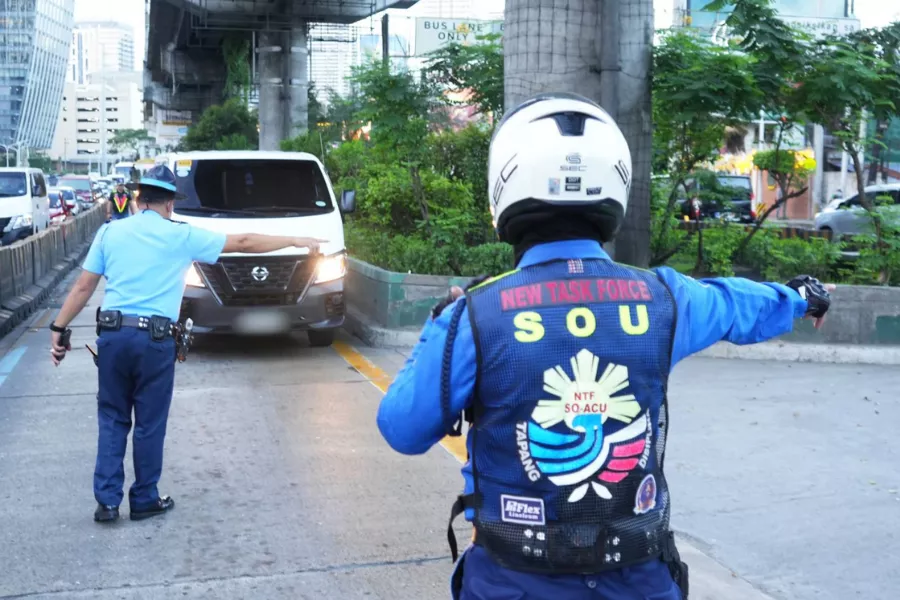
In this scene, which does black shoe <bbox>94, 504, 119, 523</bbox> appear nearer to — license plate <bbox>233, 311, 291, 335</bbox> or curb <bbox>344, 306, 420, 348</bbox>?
license plate <bbox>233, 311, 291, 335</bbox>

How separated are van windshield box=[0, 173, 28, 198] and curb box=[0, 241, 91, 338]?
4383 millimetres

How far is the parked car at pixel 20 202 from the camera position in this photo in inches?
1056

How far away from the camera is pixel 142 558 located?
5.37 metres

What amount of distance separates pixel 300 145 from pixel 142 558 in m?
22.2

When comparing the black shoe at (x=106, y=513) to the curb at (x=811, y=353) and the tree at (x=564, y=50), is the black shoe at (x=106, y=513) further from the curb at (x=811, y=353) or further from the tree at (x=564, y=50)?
the curb at (x=811, y=353)

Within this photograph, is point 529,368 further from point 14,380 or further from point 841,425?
point 14,380

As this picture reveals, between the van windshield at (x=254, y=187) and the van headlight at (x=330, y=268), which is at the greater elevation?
the van windshield at (x=254, y=187)

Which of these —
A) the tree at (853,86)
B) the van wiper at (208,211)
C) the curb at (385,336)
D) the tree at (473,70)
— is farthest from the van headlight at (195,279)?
the tree at (853,86)

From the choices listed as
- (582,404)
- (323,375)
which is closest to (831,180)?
(323,375)

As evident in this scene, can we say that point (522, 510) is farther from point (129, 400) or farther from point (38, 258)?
point (38, 258)

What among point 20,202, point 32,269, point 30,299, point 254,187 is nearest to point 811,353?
point 254,187

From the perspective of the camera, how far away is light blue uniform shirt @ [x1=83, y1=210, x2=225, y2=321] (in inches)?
228

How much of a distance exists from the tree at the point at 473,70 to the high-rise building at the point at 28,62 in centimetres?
13962

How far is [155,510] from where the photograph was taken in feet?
19.7
